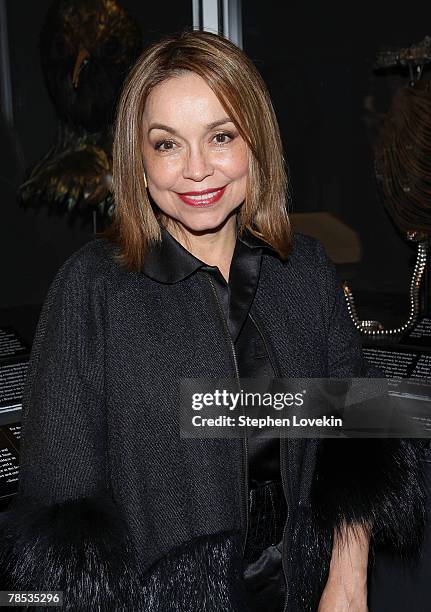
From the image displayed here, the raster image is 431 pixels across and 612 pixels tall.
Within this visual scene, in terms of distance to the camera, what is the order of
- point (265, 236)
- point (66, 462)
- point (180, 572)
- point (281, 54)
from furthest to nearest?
point (281, 54)
point (265, 236)
point (180, 572)
point (66, 462)

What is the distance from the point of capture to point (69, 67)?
103 inches

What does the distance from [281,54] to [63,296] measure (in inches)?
62.9

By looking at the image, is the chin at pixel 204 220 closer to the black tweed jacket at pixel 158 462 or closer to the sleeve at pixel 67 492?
the black tweed jacket at pixel 158 462

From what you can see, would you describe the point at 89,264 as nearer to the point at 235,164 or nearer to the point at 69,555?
the point at 235,164

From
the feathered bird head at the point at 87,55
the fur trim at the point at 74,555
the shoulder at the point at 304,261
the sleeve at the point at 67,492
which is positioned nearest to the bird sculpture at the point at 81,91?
the feathered bird head at the point at 87,55

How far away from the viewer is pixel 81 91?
263 centimetres

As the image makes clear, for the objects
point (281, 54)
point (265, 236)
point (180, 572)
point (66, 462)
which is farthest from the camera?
point (281, 54)

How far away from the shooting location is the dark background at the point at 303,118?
2426mm

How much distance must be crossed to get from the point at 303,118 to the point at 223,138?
1.31 m

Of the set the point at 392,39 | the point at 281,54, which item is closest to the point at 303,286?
the point at 392,39

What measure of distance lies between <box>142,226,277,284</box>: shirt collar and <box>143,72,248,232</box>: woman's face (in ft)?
0.16

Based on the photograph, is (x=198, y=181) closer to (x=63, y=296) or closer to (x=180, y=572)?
(x=63, y=296)

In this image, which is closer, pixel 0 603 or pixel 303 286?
pixel 0 603

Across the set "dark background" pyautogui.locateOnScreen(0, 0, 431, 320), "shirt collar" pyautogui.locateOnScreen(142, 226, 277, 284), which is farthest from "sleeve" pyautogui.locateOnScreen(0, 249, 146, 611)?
"dark background" pyautogui.locateOnScreen(0, 0, 431, 320)
